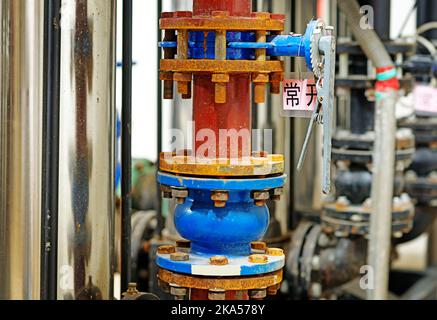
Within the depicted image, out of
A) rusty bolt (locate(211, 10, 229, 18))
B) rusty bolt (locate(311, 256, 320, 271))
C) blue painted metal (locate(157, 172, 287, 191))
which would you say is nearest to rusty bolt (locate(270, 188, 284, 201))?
blue painted metal (locate(157, 172, 287, 191))

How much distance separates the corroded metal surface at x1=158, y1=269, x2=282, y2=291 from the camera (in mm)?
1163

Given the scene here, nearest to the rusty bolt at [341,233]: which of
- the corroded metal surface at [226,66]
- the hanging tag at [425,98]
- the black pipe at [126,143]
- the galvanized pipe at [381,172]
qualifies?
the galvanized pipe at [381,172]

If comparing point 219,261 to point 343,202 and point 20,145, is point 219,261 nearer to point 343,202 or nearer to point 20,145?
point 20,145

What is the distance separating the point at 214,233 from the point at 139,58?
2.75 ft

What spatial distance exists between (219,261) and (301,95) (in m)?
0.21

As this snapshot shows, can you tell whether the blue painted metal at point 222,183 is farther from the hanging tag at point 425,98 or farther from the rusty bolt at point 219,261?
the hanging tag at point 425,98

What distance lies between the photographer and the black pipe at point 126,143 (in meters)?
1.33

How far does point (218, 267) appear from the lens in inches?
45.7

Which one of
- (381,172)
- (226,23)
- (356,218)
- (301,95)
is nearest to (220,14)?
(226,23)

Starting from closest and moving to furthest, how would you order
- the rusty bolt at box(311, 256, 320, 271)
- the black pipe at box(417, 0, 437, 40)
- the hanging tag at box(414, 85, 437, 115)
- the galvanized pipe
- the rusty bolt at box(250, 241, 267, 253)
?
the rusty bolt at box(250, 241, 267, 253)
the galvanized pipe
the rusty bolt at box(311, 256, 320, 271)
the hanging tag at box(414, 85, 437, 115)
the black pipe at box(417, 0, 437, 40)

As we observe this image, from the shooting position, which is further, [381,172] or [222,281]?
[381,172]

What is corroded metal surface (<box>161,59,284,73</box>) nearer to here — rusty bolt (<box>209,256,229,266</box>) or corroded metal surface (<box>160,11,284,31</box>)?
corroded metal surface (<box>160,11,284,31</box>)

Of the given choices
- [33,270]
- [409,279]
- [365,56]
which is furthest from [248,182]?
[409,279]

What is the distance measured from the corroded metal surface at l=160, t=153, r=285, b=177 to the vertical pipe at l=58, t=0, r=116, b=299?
101mm
